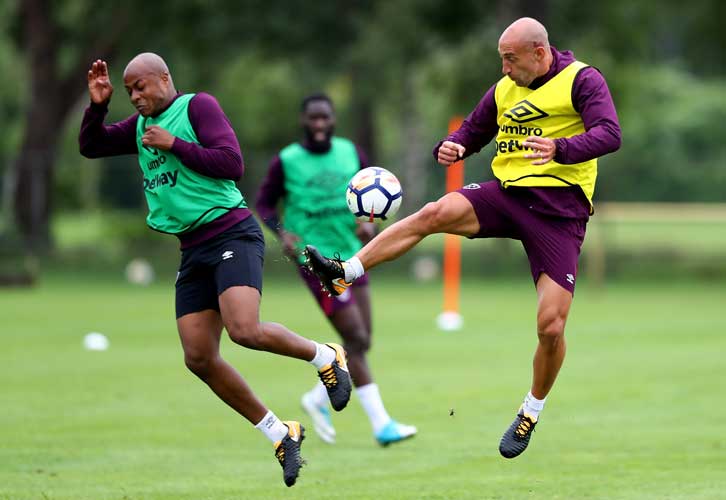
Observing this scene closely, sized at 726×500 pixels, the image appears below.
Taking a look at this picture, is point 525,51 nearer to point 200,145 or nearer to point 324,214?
point 200,145

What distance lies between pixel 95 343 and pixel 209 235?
995 centimetres

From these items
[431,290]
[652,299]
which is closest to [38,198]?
[431,290]

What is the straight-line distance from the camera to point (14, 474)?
9.03m

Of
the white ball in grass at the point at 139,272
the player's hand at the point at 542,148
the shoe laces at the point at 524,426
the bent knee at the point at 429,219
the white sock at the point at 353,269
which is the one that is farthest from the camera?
the white ball in grass at the point at 139,272

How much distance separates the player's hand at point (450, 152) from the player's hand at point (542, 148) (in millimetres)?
797

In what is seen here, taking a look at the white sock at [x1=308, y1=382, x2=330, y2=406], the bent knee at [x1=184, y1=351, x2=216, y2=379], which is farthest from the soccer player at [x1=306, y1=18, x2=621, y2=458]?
the white sock at [x1=308, y1=382, x2=330, y2=406]

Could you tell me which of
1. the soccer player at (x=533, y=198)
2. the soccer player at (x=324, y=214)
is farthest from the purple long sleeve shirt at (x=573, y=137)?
the soccer player at (x=324, y=214)

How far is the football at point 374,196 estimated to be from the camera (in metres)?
8.55

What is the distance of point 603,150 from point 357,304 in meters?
3.74

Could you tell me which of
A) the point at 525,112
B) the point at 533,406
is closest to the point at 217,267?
the point at 525,112

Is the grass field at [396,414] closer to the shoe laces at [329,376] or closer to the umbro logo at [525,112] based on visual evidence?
the shoe laces at [329,376]

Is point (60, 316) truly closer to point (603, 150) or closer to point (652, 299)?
point (652, 299)

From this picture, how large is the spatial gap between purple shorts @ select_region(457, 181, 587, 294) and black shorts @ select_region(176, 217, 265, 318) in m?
1.43

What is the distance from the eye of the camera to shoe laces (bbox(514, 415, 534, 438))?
843 centimetres
